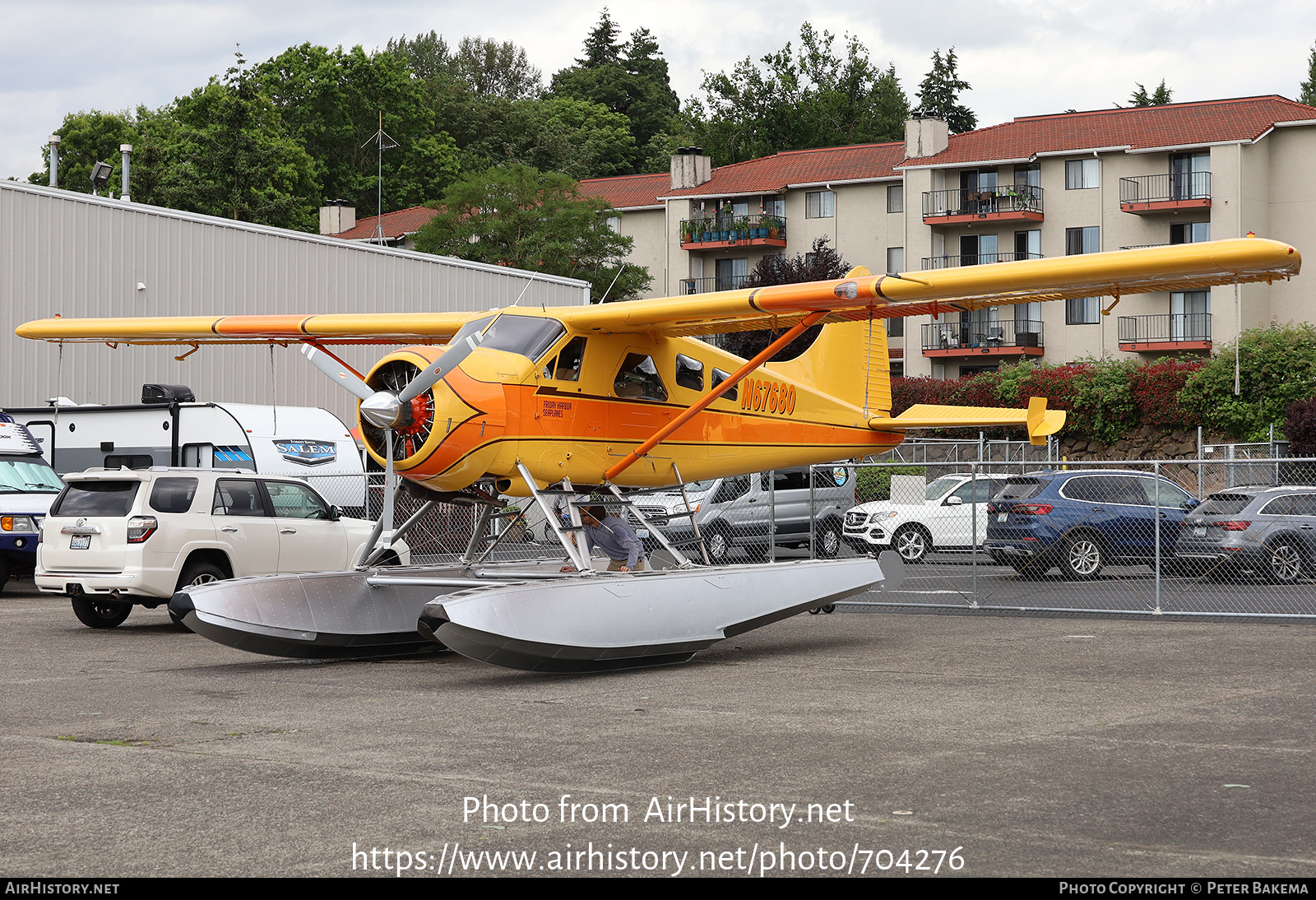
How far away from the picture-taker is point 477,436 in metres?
10.8

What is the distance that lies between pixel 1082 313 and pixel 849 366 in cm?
4163

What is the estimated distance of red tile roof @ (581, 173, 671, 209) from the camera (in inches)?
2562

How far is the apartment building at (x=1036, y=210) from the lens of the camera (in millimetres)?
50906

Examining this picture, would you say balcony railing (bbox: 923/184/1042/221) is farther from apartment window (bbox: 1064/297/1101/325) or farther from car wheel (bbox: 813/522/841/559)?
car wheel (bbox: 813/522/841/559)

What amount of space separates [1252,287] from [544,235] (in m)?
28.1

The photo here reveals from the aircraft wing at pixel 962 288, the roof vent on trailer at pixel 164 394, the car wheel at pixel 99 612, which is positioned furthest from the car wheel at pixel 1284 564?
the roof vent on trailer at pixel 164 394

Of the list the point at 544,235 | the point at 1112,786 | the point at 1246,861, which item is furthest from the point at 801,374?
the point at 544,235

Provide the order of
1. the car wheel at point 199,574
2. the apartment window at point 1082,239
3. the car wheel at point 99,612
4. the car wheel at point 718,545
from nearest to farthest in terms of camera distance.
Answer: the car wheel at point 199,574 → the car wheel at point 99,612 → the car wheel at point 718,545 → the apartment window at point 1082,239

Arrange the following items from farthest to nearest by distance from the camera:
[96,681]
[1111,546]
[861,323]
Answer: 1. [1111,546]
2. [861,323]
3. [96,681]

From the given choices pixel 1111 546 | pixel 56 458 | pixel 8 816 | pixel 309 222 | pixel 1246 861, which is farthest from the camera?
pixel 309 222

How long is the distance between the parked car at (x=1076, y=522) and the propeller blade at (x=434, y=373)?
1014cm

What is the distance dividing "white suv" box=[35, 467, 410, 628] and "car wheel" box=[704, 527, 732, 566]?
28.7 feet

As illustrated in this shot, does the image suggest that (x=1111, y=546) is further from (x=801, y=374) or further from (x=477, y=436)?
(x=477, y=436)

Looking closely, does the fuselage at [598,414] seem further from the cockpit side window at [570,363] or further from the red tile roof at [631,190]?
the red tile roof at [631,190]
